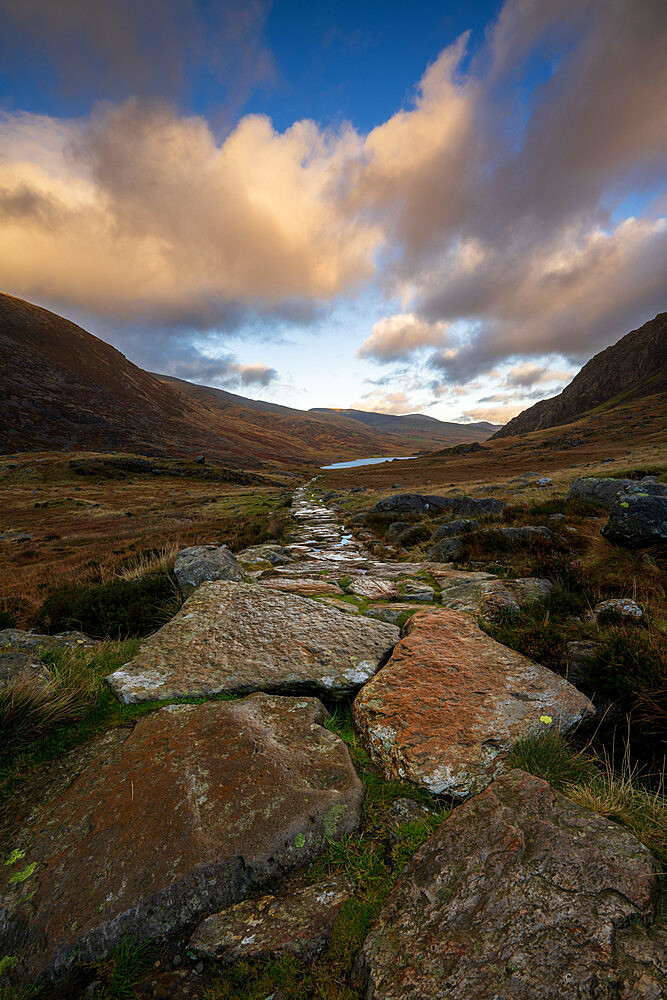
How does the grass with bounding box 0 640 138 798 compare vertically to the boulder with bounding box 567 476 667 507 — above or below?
below

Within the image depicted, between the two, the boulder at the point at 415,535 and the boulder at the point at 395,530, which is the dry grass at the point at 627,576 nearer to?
the boulder at the point at 415,535

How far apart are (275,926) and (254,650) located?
2594 millimetres

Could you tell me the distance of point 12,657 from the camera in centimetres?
387

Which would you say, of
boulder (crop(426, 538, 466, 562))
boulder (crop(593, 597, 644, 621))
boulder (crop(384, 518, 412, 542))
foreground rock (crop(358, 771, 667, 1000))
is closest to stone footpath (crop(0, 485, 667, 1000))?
foreground rock (crop(358, 771, 667, 1000))

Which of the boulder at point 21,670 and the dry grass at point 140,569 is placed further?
A: the dry grass at point 140,569


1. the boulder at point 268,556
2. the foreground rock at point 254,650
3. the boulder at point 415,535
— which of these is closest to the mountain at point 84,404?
the boulder at point 268,556

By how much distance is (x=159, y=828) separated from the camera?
7.70ft

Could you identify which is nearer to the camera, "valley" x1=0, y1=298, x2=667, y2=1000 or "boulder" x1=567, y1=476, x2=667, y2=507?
"valley" x1=0, y1=298, x2=667, y2=1000

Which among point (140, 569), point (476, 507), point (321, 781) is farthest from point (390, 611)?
point (476, 507)

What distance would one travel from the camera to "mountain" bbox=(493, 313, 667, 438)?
139 m

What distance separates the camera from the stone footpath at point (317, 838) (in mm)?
1673

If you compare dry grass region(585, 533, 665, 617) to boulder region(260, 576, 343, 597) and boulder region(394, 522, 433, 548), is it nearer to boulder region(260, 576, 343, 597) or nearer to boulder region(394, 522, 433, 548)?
boulder region(260, 576, 343, 597)

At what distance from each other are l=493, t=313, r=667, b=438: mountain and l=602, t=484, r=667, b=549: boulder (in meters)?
161

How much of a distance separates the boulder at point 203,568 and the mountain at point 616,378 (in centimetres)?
16480
